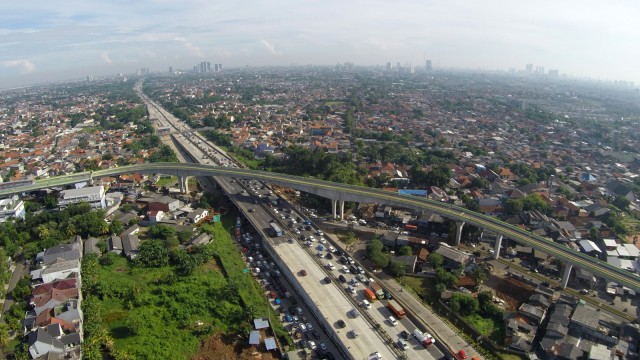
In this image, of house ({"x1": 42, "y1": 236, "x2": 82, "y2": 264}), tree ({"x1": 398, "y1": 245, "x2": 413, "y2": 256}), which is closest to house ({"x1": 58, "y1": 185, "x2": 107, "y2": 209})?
house ({"x1": 42, "y1": 236, "x2": 82, "y2": 264})

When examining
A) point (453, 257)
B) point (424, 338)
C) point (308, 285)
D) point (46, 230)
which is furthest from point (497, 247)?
point (46, 230)

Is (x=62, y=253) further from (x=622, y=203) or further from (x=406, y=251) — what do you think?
(x=622, y=203)

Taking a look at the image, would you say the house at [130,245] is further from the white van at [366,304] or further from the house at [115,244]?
the white van at [366,304]

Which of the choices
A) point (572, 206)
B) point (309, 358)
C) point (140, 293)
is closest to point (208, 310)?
point (140, 293)

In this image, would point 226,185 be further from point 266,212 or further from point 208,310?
point 208,310

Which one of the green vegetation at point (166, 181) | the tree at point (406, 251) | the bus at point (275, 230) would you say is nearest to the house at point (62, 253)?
the bus at point (275, 230)

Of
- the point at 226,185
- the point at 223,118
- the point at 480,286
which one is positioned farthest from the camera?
the point at 223,118
